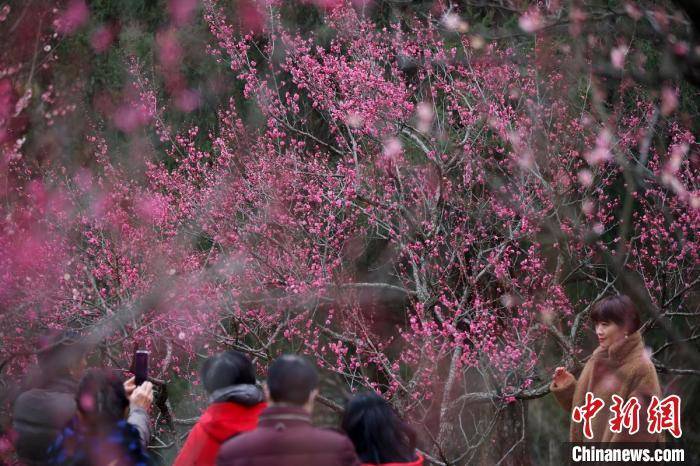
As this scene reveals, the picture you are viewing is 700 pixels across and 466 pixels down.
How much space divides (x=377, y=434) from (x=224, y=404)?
68 centimetres

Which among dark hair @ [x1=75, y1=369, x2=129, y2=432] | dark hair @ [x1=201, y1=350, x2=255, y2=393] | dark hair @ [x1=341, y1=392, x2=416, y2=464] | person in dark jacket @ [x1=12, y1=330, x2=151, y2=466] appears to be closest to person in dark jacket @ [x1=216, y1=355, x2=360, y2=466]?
dark hair @ [x1=341, y1=392, x2=416, y2=464]

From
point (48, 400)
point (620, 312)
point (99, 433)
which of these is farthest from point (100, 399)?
point (620, 312)

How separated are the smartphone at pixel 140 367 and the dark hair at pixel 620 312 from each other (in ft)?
7.13

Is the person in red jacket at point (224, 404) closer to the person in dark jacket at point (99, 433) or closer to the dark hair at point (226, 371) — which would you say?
the dark hair at point (226, 371)

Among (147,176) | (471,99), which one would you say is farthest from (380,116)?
(147,176)

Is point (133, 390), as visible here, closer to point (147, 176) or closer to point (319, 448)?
point (319, 448)

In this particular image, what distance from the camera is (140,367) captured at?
3.56 meters

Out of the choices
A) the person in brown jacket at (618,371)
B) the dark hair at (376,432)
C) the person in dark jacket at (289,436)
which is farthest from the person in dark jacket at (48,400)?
the person in brown jacket at (618,371)

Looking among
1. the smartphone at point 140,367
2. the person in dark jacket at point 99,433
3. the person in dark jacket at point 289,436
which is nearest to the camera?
the person in dark jacket at point 289,436

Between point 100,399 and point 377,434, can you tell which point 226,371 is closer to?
point 100,399

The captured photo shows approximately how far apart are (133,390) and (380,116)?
17.3ft

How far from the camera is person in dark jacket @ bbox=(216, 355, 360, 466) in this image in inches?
112

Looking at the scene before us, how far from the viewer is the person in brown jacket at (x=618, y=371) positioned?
4133mm

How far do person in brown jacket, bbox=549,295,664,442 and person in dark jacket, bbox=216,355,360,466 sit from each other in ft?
5.90
